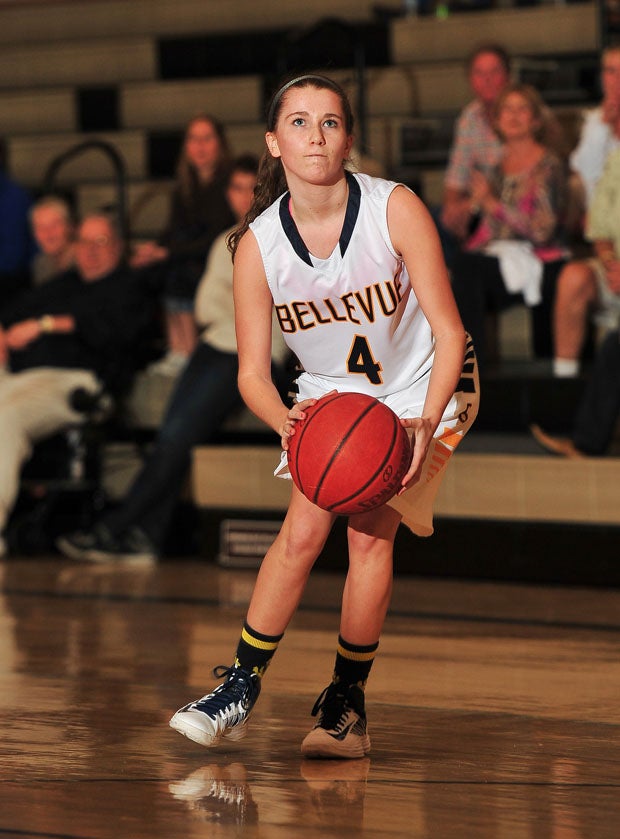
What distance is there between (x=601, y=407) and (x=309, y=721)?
2.24 metres

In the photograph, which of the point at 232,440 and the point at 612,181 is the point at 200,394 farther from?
the point at 612,181

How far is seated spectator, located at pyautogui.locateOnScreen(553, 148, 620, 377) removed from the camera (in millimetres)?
5352

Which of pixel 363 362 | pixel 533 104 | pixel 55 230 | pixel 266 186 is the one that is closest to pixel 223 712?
pixel 363 362

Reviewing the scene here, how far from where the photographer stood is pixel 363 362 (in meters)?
2.69

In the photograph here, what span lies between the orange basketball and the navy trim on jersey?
297mm

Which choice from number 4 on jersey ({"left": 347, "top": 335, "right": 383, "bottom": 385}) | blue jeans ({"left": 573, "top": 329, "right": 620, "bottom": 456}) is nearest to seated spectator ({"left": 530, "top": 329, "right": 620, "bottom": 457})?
blue jeans ({"left": 573, "top": 329, "right": 620, "bottom": 456})

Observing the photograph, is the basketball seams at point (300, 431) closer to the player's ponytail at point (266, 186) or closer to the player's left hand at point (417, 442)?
the player's left hand at point (417, 442)

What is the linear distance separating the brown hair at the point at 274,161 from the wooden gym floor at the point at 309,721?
0.95 meters

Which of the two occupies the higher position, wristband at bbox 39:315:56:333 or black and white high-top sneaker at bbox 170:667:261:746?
black and white high-top sneaker at bbox 170:667:261:746

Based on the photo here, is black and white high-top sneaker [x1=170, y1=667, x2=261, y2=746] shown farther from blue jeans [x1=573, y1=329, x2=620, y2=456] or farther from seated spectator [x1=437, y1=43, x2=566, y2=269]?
seated spectator [x1=437, y1=43, x2=566, y2=269]

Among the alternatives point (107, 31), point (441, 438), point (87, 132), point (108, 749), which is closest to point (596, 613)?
point (441, 438)

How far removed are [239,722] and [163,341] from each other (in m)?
4.06

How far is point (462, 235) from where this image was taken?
6.13 meters

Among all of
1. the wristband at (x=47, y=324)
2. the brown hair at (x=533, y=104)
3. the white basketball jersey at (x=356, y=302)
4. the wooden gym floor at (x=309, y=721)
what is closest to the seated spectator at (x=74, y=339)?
the wristband at (x=47, y=324)
